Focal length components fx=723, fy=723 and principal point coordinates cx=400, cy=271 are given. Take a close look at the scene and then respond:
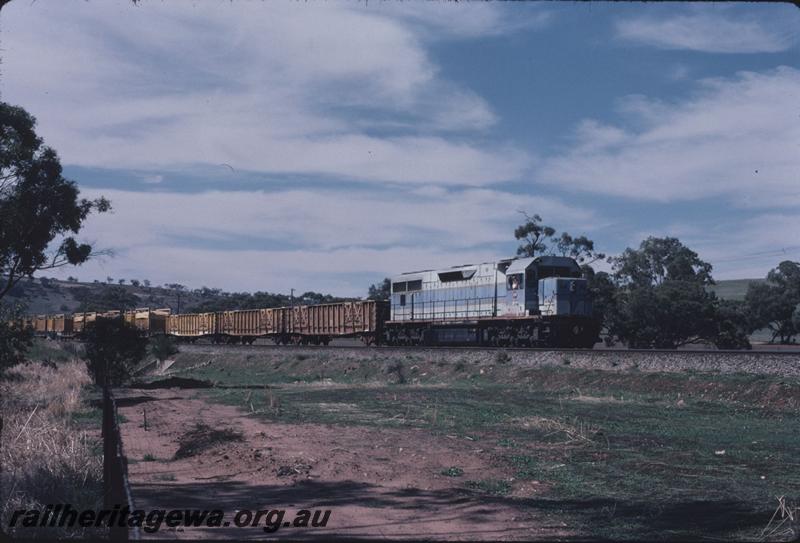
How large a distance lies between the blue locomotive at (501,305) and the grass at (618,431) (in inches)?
231

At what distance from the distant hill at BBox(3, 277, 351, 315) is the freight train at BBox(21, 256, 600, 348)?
84.7ft

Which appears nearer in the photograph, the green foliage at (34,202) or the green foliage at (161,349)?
the green foliage at (34,202)

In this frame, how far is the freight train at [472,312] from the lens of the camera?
33219mm

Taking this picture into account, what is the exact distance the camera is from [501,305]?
1407 inches

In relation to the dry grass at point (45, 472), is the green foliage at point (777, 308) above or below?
above

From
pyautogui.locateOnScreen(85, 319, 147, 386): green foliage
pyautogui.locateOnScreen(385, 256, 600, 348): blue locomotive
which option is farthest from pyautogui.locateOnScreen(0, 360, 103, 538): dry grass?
pyautogui.locateOnScreen(385, 256, 600, 348): blue locomotive

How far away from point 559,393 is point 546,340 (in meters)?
9.86

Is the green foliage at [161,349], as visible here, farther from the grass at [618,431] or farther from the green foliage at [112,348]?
the grass at [618,431]

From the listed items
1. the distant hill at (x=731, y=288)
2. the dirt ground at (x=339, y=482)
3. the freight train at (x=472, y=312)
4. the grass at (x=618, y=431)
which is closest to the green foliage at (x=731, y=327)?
the freight train at (x=472, y=312)

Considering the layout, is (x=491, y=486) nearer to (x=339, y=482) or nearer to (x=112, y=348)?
(x=339, y=482)

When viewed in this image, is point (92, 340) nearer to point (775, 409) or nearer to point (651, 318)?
point (775, 409)

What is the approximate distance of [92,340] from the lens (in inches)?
1104

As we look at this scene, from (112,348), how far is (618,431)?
20.3m

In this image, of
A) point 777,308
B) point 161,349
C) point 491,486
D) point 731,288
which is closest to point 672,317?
point 777,308
